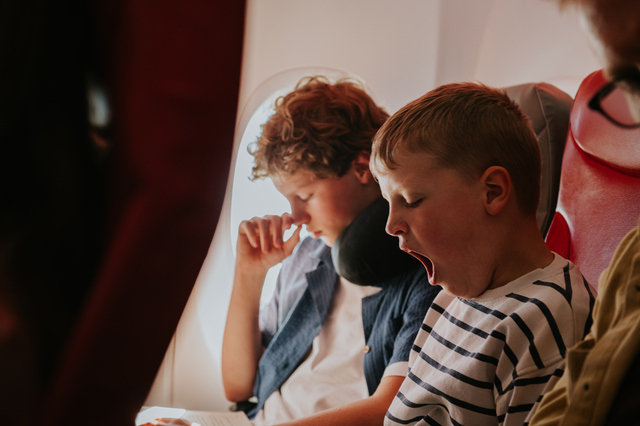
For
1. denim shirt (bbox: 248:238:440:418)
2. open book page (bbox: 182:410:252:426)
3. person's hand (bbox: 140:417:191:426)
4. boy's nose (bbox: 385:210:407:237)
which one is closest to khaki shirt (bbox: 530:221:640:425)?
boy's nose (bbox: 385:210:407:237)

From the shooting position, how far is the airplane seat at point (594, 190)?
2.78 feet

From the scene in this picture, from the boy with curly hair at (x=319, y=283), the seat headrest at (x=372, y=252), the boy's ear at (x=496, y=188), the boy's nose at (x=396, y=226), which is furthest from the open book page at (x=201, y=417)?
the boy's ear at (x=496, y=188)

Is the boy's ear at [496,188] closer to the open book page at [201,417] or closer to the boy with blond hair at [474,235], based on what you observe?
the boy with blond hair at [474,235]

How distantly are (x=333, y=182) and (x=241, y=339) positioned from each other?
57 centimetres

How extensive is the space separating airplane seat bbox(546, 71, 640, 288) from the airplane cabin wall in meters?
0.68

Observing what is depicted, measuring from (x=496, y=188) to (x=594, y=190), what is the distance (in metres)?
0.33

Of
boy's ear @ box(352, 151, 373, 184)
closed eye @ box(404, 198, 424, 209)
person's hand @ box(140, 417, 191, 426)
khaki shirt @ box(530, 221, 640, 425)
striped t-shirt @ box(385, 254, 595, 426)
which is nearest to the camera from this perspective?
khaki shirt @ box(530, 221, 640, 425)

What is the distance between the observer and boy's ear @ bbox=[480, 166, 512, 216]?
0.71m

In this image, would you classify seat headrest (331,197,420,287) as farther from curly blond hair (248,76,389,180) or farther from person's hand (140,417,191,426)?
person's hand (140,417,191,426)

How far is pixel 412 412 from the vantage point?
0.79 metres

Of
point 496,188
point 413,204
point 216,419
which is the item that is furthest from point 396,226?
point 216,419

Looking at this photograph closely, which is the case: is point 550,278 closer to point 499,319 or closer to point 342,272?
point 499,319

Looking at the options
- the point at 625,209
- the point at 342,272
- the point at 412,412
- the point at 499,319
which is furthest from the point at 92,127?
the point at 342,272

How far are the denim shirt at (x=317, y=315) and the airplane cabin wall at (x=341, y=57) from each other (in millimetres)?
262
